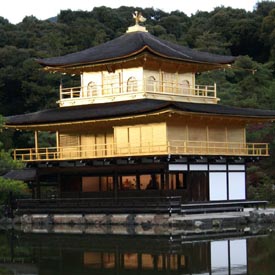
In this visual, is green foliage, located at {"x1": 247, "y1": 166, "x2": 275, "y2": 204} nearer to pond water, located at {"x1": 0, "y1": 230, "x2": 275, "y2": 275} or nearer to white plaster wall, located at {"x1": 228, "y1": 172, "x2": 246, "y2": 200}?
white plaster wall, located at {"x1": 228, "y1": 172, "x2": 246, "y2": 200}

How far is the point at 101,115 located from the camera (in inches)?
1631

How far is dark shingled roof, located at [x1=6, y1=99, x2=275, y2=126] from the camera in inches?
1569

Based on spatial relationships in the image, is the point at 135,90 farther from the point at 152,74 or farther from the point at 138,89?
the point at 152,74

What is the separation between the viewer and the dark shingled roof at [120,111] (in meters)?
39.8

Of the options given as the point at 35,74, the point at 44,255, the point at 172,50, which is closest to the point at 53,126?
the point at 172,50

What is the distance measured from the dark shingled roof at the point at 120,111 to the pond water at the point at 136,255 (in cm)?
807

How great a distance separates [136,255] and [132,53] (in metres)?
17.2

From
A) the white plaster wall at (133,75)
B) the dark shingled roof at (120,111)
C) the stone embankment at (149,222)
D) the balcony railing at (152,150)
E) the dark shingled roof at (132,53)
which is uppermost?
the dark shingled roof at (132,53)

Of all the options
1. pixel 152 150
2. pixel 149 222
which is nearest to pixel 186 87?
pixel 152 150

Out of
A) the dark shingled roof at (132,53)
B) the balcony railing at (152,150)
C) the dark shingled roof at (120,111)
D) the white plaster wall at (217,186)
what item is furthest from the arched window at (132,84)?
the white plaster wall at (217,186)

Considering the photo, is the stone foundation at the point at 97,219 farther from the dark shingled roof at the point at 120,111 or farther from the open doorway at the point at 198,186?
the dark shingled roof at the point at 120,111

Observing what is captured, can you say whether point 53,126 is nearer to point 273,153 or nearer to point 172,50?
Answer: point 172,50

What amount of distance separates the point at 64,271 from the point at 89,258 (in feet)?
10.5

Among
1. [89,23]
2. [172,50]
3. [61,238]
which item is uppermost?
[89,23]
